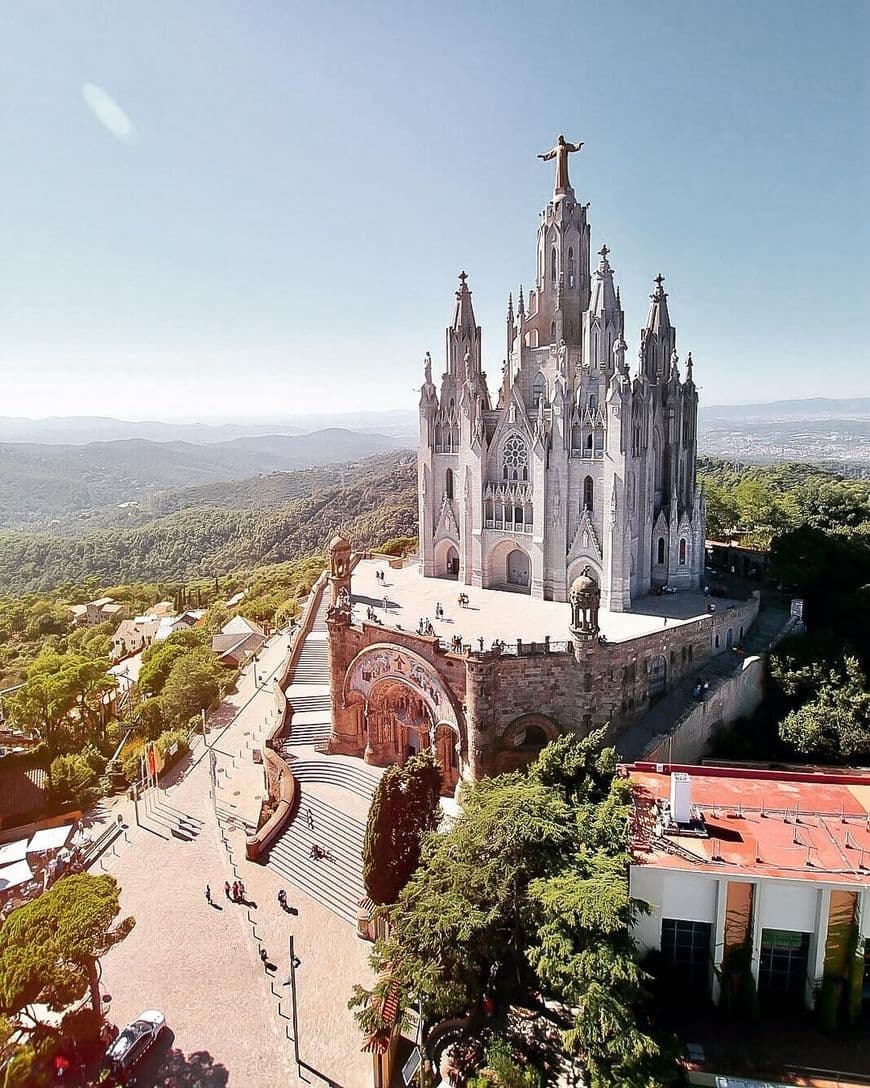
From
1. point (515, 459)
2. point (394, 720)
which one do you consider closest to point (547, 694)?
point (394, 720)

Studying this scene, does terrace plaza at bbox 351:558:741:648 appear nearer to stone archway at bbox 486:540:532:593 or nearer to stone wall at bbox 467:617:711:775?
stone archway at bbox 486:540:532:593

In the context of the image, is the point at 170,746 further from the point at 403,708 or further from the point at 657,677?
the point at 657,677

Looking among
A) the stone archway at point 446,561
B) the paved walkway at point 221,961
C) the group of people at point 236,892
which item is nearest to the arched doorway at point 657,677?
the stone archway at point 446,561

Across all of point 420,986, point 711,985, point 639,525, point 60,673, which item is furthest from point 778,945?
point 60,673

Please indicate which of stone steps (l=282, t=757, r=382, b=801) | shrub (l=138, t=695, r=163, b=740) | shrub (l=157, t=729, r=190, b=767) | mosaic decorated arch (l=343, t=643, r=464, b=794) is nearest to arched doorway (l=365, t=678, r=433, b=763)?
mosaic decorated arch (l=343, t=643, r=464, b=794)

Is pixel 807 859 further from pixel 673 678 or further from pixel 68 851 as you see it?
pixel 68 851

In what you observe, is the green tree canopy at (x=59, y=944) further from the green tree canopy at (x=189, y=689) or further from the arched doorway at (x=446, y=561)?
the arched doorway at (x=446, y=561)

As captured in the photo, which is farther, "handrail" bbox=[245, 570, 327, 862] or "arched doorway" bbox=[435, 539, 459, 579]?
"arched doorway" bbox=[435, 539, 459, 579]
